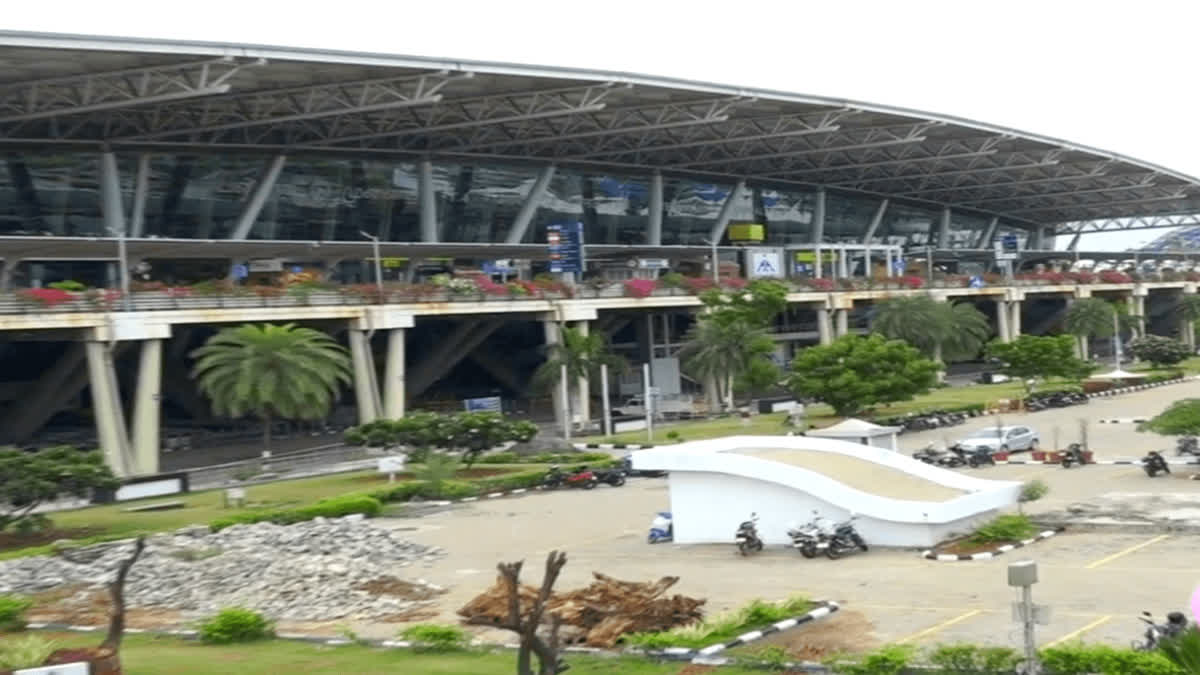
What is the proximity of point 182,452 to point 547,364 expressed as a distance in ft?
55.4

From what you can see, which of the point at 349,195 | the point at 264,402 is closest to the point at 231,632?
the point at 264,402

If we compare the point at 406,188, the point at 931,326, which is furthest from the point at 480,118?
the point at 931,326

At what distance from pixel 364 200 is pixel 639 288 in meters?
16.4

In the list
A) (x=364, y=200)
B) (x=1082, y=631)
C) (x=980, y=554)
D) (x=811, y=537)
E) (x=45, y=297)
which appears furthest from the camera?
(x=364, y=200)

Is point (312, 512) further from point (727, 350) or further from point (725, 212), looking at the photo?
point (725, 212)

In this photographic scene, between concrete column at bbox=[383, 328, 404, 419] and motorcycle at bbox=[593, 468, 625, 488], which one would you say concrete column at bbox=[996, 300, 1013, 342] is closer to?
concrete column at bbox=[383, 328, 404, 419]

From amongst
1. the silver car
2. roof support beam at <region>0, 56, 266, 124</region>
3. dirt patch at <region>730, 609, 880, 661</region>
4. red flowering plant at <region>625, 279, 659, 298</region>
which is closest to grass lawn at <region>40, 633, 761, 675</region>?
dirt patch at <region>730, 609, 880, 661</region>

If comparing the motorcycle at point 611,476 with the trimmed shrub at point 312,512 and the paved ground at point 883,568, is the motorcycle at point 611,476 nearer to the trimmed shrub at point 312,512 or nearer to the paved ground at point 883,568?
the paved ground at point 883,568

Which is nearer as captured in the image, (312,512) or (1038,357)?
(312,512)

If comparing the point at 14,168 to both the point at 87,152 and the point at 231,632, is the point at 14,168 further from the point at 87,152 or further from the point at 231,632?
the point at 231,632

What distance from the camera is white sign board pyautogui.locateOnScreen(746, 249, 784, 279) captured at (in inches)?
3878

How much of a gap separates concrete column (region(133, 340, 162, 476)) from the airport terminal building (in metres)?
0.14

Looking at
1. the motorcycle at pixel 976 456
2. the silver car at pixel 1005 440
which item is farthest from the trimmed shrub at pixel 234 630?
the silver car at pixel 1005 440

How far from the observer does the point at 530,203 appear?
292 ft
